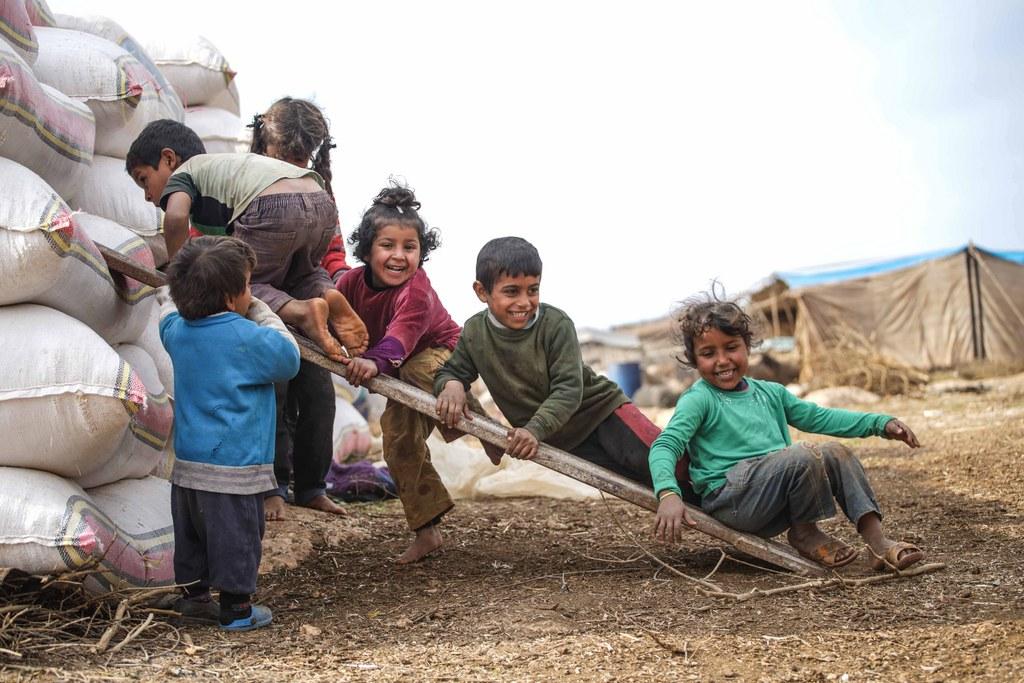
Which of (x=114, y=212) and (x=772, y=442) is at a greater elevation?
(x=114, y=212)

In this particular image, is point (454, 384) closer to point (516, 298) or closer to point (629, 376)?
Result: point (516, 298)

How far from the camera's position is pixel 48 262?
2.71 m

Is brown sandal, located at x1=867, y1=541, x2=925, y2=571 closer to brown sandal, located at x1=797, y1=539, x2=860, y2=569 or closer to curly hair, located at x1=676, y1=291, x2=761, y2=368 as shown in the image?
brown sandal, located at x1=797, y1=539, x2=860, y2=569

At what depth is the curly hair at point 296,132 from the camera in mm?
3975

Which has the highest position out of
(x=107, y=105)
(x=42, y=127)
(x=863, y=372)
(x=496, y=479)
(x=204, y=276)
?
(x=107, y=105)

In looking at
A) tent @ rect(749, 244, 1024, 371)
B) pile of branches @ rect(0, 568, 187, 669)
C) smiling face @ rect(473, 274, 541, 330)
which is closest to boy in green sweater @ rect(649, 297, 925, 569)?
smiling face @ rect(473, 274, 541, 330)

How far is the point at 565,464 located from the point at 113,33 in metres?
Answer: 2.75

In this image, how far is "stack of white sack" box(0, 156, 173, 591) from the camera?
2576 millimetres

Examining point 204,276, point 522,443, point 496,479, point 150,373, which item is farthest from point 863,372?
point 204,276

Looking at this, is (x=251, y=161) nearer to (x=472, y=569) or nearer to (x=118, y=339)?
(x=118, y=339)

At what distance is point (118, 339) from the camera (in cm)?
337

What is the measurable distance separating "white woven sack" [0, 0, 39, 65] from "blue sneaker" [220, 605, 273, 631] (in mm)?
1865

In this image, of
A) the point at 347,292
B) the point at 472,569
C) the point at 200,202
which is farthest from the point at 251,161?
the point at 472,569

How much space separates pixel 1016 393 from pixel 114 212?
946 cm
